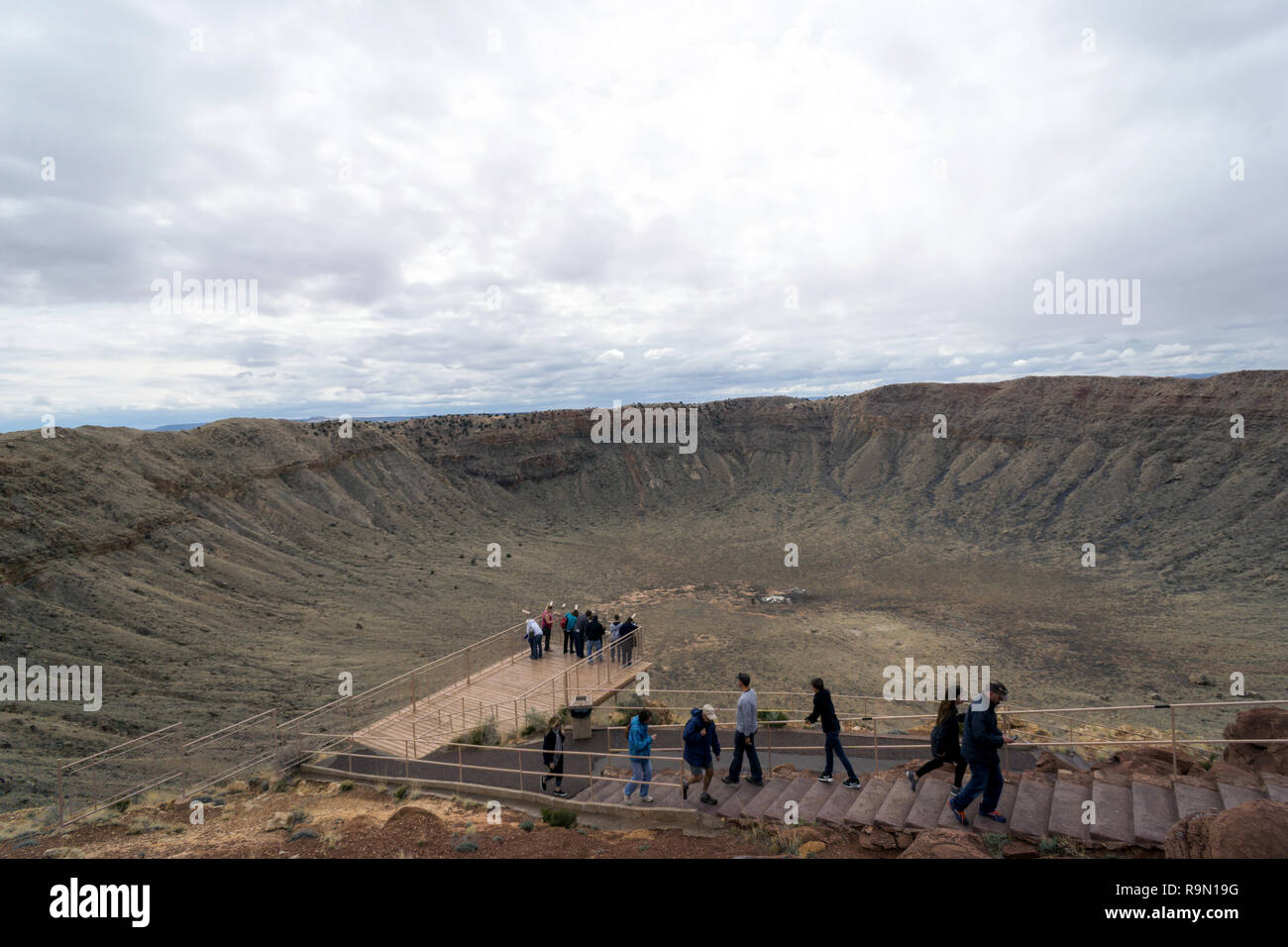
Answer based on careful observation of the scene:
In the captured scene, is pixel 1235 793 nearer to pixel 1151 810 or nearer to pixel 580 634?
pixel 1151 810

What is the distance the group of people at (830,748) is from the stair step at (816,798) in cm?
14

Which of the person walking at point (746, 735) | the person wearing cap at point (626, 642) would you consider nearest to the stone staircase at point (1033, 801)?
the person walking at point (746, 735)

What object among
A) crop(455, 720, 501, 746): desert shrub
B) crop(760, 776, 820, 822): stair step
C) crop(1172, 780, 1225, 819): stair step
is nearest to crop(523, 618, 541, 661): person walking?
crop(455, 720, 501, 746): desert shrub

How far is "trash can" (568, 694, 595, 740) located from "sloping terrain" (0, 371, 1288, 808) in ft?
26.2

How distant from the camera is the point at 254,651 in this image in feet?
70.2

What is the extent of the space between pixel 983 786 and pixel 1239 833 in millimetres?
2647

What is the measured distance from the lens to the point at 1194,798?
24.5 ft

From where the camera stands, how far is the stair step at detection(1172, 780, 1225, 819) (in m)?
7.25

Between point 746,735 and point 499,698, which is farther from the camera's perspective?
point 499,698

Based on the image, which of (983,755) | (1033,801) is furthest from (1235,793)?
(983,755)

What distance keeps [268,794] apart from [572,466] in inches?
1850

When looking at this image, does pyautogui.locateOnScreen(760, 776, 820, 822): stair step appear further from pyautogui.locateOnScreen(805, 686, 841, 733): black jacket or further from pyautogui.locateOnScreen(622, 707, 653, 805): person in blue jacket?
pyautogui.locateOnScreen(622, 707, 653, 805): person in blue jacket

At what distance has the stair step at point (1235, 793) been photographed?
7252 millimetres

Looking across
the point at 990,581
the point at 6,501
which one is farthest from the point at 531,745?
the point at 990,581
